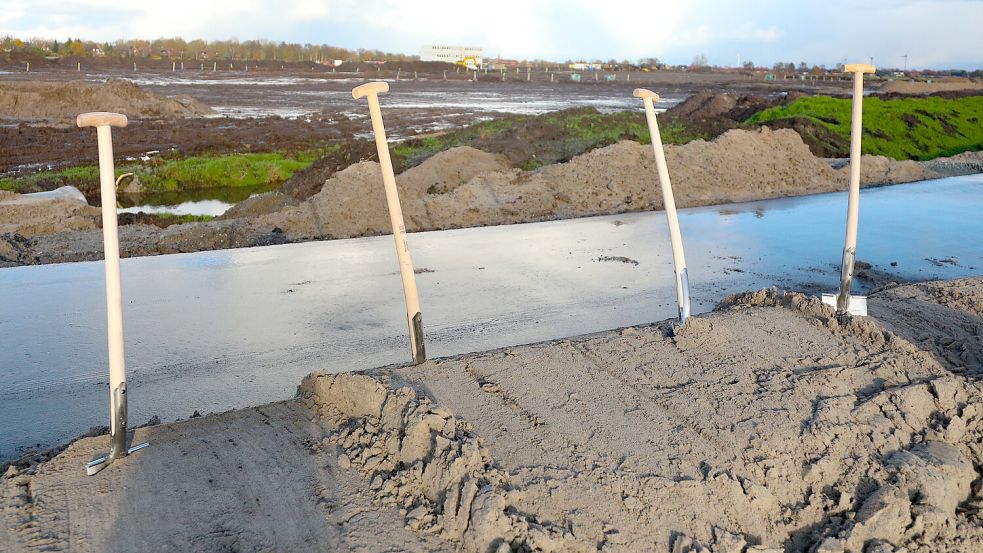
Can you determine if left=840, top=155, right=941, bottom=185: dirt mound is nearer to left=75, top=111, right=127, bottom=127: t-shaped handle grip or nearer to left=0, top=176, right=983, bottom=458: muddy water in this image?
left=0, top=176, right=983, bottom=458: muddy water

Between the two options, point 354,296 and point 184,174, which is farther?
point 184,174

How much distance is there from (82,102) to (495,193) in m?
26.4

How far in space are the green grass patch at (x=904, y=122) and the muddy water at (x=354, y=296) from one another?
11.3 m

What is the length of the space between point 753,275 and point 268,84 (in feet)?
169

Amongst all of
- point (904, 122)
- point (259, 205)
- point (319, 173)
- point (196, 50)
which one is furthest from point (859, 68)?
point (196, 50)

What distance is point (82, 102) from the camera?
3266 cm

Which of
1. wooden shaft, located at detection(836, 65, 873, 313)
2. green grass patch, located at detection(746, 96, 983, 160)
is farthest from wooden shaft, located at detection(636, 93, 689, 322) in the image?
green grass patch, located at detection(746, 96, 983, 160)

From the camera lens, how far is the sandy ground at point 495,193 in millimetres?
10312

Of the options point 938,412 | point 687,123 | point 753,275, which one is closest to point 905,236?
point 753,275

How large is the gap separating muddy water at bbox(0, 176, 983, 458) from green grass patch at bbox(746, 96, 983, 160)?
37.1 ft

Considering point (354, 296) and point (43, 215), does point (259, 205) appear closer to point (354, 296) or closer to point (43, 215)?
point (43, 215)

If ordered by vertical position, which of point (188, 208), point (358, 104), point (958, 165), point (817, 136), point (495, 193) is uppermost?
point (358, 104)

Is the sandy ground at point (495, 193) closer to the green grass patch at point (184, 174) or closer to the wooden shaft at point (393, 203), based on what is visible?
the green grass patch at point (184, 174)

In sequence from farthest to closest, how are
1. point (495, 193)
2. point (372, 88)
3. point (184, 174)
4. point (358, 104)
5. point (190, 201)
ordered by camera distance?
point (358, 104), point (184, 174), point (190, 201), point (495, 193), point (372, 88)
